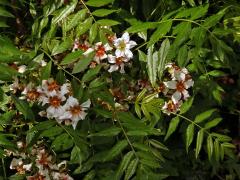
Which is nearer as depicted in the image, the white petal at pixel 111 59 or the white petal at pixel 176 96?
the white petal at pixel 111 59

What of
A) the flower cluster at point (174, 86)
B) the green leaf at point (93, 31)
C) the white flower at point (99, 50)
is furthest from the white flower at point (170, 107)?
the green leaf at point (93, 31)

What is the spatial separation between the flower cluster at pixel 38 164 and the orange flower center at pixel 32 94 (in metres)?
0.25

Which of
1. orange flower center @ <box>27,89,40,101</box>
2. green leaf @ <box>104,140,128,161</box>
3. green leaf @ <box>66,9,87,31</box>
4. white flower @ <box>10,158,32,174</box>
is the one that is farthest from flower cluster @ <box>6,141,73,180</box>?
green leaf @ <box>66,9,87,31</box>

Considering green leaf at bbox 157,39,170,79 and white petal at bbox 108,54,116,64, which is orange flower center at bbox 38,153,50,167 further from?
green leaf at bbox 157,39,170,79

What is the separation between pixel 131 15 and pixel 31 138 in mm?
683

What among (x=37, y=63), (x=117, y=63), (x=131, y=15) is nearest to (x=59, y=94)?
(x=37, y=63)

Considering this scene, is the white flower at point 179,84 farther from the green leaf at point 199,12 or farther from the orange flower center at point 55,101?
the orange flower center at point 55,101

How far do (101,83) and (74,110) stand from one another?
16cm

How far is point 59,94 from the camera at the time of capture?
199 centimetres

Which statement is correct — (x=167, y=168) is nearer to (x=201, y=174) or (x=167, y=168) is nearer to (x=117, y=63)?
(x=201, y=174)

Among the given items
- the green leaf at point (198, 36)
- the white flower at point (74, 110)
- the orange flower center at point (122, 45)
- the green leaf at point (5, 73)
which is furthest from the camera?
the orange flower center at point (122, 45)

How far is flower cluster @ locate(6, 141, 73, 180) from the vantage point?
2.18 metres

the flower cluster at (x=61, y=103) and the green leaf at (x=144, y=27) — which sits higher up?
the green leaf at (x=144, y=27)

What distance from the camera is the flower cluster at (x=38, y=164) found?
2.18 meters
